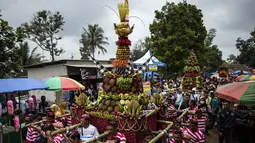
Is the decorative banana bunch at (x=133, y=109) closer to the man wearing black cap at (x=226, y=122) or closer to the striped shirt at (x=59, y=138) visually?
the striped shirt at (x=59, y=138)

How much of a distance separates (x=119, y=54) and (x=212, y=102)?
223 inches

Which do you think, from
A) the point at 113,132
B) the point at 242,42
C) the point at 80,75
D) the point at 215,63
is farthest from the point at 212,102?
the point at 215,63

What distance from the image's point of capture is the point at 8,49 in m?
10.7

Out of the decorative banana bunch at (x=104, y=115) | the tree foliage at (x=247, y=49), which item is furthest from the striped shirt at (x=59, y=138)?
the tree foliage at (x=247, y=49)

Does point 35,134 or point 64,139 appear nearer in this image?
point 64,139

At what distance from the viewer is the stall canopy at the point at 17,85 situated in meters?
6.21

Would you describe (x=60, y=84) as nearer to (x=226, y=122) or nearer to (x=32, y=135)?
(x=32, y=135)

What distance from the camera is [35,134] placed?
209 inches

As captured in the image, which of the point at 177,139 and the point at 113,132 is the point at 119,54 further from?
the point at 177,139

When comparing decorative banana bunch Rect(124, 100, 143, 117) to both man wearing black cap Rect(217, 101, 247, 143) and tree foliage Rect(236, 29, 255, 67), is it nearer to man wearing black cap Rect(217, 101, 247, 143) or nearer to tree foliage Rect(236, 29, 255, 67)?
man wearing black cap Rect(217, 101, 247, 143)

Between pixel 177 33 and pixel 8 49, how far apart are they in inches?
691

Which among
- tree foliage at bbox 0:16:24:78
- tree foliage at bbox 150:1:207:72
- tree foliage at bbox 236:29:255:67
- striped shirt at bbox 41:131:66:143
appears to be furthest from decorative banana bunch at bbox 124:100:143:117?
tree foliage at bbox 236:29:255:67

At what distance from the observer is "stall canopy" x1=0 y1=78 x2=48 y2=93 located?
6.21 metres

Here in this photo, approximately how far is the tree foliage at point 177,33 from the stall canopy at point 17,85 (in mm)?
17796
